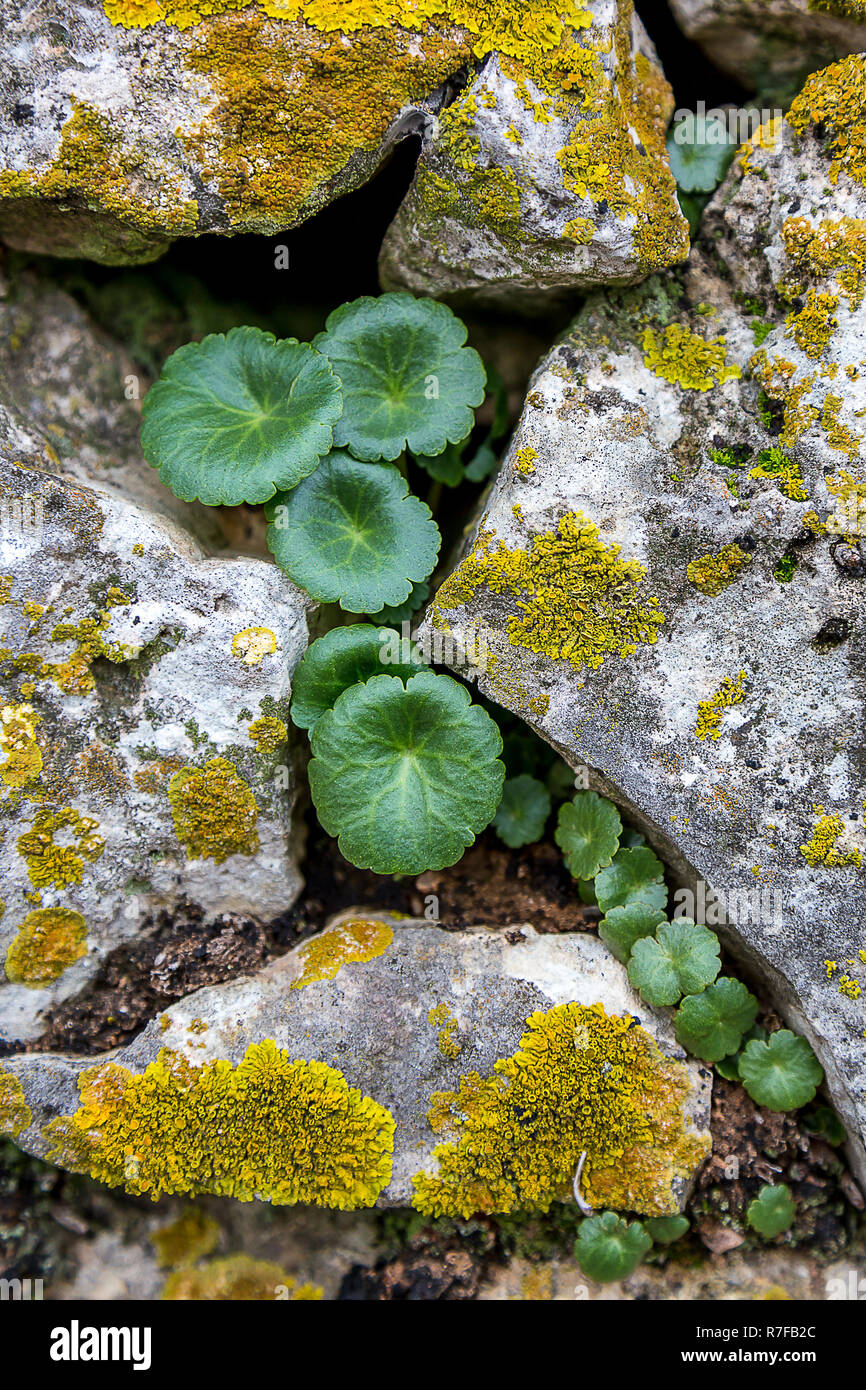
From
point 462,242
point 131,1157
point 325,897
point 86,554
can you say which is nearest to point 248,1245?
point 131,1157

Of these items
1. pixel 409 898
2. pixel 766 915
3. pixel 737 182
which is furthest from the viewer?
pixel 409 898

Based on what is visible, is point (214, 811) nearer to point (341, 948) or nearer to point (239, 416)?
point (341, 948)

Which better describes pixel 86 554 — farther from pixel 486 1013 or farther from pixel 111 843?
pixel 486 1013

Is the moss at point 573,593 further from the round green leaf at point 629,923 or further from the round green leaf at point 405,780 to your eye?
the round green leaf at point 629,923

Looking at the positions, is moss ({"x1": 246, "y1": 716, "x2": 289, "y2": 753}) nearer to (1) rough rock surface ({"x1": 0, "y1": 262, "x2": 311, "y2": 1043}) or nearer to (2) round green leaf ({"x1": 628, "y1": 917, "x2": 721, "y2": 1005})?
(1) rough rock surface ({"x1": 0, "y1": 262, "x2": 311, "y2": 1043})

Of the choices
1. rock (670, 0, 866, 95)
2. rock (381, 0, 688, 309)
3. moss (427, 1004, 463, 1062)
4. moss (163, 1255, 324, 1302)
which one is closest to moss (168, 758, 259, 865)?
moss (427, 1004, 463, 1062)

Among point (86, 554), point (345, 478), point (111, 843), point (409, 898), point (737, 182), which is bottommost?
point (409, 898)
